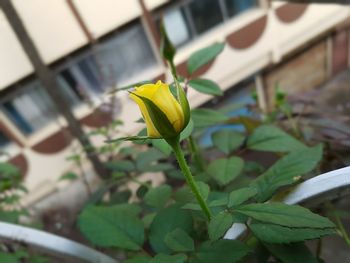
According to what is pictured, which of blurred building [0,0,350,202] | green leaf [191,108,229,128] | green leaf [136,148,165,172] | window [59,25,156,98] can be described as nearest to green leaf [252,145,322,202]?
green leaf [191,108,229,128]

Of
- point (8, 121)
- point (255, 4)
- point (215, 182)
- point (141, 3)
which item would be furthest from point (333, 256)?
point (255, 4)

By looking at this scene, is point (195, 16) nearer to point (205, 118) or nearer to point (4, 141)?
point (4, 141)

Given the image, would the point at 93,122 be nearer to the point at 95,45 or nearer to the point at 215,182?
the point at 95,45

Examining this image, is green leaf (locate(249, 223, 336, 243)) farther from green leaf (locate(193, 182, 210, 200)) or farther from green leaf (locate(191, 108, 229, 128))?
green leaf (locate(191, 108, 229, 128))

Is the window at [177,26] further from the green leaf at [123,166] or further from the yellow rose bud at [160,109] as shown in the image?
the yellow rose bud at [160,109]

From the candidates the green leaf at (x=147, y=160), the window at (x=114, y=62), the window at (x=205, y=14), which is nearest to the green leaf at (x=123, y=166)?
the green leaf at (x=147, y=160)

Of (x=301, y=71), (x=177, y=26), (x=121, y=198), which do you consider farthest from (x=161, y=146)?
(x=301, y=71)
